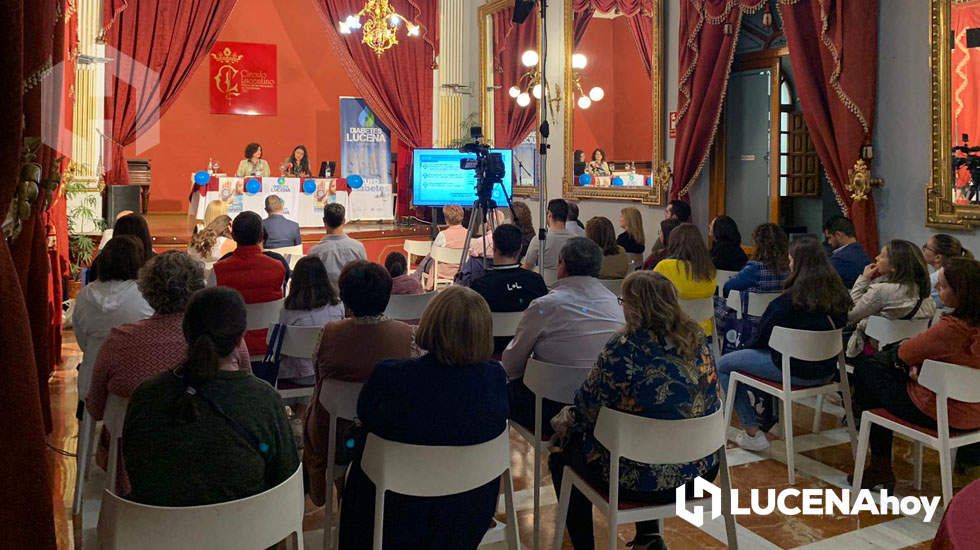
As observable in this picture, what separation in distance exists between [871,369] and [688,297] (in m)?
1.26

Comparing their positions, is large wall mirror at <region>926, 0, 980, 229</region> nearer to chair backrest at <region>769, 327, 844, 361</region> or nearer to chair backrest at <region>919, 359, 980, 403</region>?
chair backrest at <region>769, 327, 844, 361</region>

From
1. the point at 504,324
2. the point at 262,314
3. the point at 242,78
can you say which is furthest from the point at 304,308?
the point at 242,78

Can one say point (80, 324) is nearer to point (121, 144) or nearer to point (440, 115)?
point (121, 144)

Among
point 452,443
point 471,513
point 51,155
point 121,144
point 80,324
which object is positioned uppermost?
point 121,144

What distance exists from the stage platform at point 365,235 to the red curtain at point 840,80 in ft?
16.9

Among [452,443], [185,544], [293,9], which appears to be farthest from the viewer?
[293,9]

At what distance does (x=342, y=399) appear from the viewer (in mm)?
2730

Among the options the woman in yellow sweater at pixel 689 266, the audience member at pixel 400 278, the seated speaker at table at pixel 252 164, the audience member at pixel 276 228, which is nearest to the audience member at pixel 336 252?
the audience member at pixel 400 278

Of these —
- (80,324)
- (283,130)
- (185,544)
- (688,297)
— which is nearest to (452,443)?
(185,544)

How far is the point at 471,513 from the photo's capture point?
88.6 inches

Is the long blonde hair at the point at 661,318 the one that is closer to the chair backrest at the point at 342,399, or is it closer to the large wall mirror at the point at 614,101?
the chair backrest at the point at 342,399

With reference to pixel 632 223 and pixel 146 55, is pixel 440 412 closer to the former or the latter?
pixel 632 223

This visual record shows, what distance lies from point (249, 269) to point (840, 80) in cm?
406

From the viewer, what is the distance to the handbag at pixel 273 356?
3457mm
